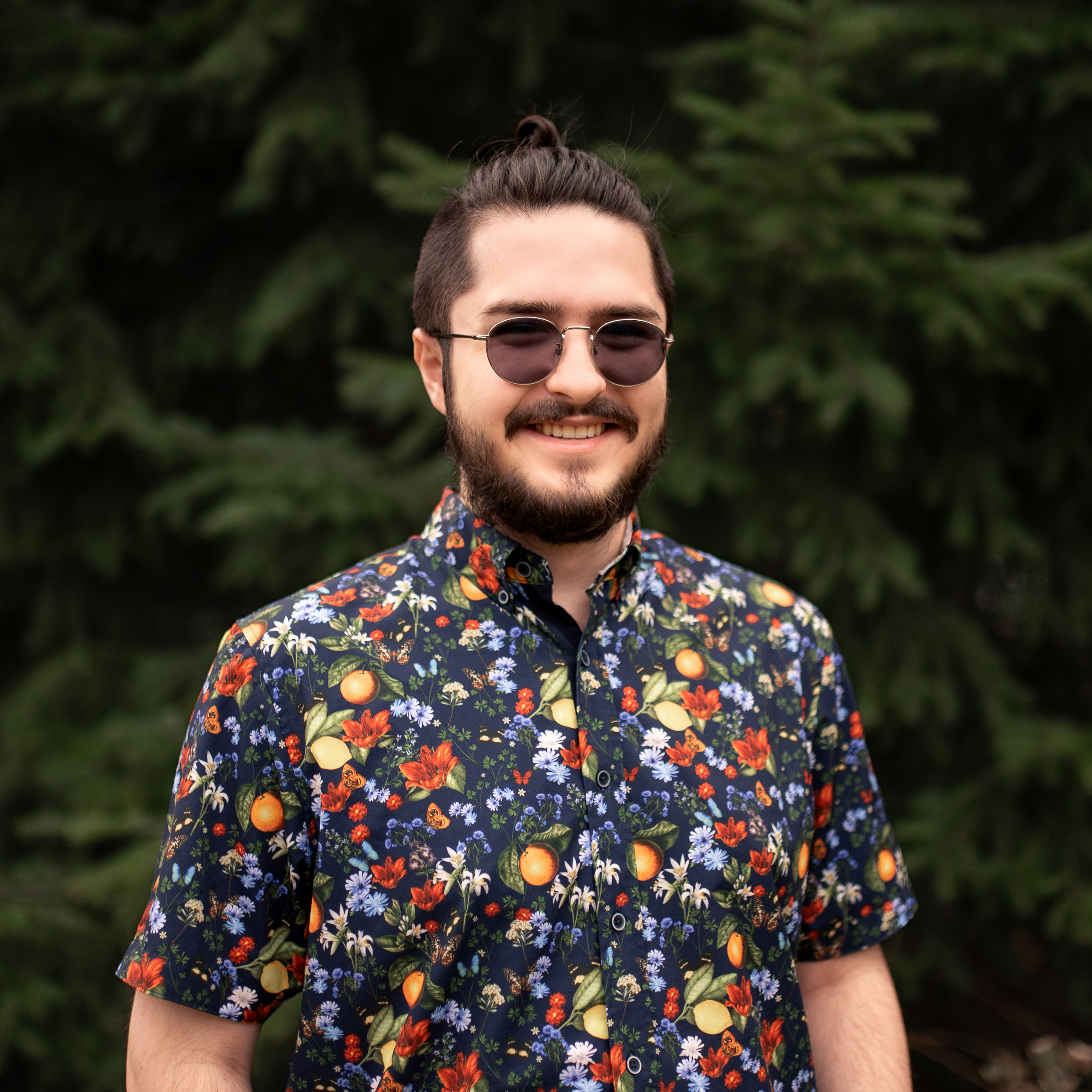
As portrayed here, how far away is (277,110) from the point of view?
3.09 metres

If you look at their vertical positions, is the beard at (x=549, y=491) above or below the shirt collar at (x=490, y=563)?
above

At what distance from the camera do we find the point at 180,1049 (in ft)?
3.92

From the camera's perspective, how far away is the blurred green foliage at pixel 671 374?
253cm

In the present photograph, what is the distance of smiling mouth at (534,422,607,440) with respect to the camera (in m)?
1.35

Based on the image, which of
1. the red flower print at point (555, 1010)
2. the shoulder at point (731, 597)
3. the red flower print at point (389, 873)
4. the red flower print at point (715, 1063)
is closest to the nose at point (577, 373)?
the shoulder at point (731, 597)

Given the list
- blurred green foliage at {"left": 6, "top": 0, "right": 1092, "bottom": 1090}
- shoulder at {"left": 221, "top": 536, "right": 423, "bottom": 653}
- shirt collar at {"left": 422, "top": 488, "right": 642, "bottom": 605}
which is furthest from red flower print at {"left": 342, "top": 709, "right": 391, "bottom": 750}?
blurred green foliage at {"left": 6, "top": 0, "right": 1092, "bottom": 1090}

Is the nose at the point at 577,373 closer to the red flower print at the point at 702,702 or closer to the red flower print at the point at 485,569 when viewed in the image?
the red flower print at the point at 485,569

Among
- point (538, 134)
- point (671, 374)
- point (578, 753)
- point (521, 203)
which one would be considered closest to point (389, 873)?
point (578, 753)

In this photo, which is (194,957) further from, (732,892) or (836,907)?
(836,907)

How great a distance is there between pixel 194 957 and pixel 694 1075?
0.70m

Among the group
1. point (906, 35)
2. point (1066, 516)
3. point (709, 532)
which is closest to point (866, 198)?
point (906, 35)

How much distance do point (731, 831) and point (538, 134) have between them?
1.27 metres

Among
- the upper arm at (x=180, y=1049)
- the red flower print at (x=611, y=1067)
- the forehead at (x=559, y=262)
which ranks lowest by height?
the upper arm at (x=180, y=1049)

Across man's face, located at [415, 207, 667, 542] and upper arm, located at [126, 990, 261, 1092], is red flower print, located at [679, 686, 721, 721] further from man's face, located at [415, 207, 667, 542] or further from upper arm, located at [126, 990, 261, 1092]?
upper arm, located at [126, 990, 261, 1092]
